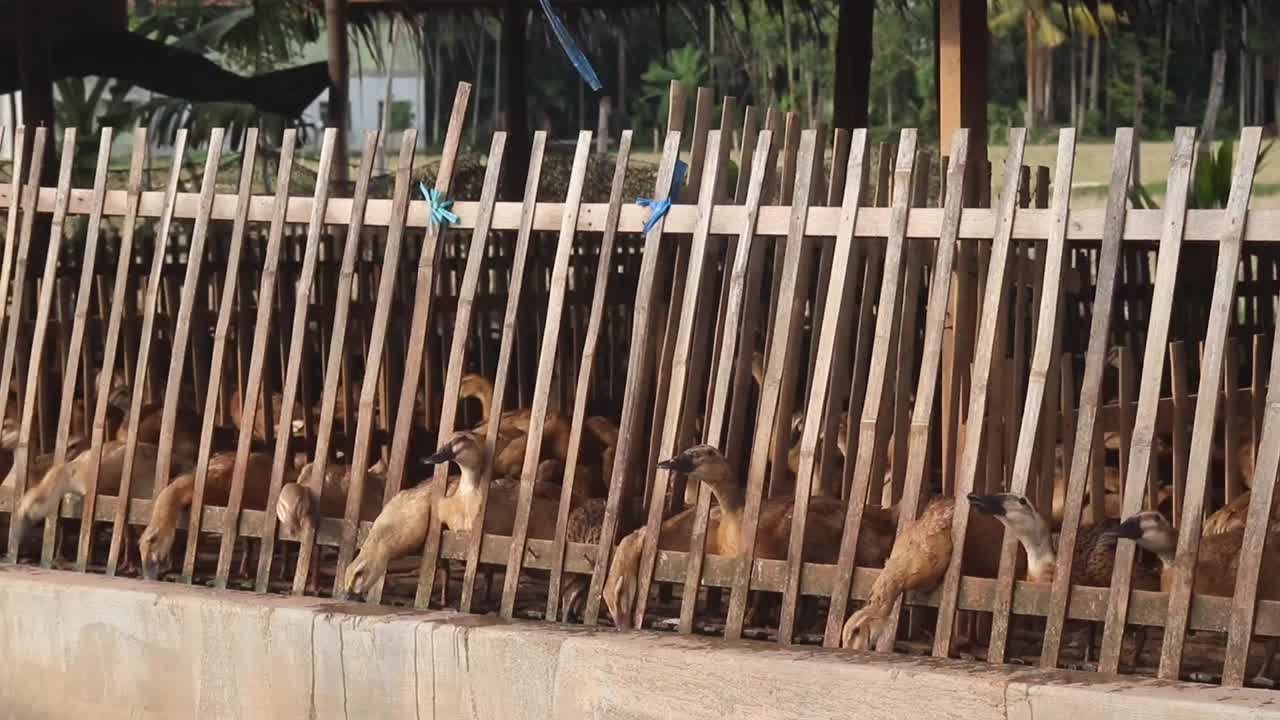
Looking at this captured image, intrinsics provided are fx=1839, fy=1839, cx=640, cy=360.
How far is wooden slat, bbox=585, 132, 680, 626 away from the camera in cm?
568

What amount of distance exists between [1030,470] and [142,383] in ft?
10.6

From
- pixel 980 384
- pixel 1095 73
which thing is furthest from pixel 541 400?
pixel 1095 73

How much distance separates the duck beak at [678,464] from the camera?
5543mm

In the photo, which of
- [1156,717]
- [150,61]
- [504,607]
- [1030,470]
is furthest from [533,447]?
[150,61]

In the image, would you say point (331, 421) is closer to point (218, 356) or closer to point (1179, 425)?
point (218, 356)

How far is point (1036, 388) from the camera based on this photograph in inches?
198

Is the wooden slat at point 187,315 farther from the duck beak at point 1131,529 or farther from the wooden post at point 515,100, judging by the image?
the wooden post at point 515,100

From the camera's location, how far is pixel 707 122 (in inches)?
239

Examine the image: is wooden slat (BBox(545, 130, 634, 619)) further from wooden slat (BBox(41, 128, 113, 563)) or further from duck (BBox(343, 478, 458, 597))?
wooden slat (BBox(41, 128, 113, 563))

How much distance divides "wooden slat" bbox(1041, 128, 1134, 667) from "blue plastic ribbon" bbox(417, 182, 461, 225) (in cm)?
221

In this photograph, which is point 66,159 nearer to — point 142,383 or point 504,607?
point 142,383

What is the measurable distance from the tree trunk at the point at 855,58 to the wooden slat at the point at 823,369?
4.62 metres

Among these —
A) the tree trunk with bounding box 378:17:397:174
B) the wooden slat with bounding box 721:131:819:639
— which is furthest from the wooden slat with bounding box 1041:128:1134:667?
the tree trunk with bounding box 378:17:397:174

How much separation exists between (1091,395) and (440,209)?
7.53 ft
